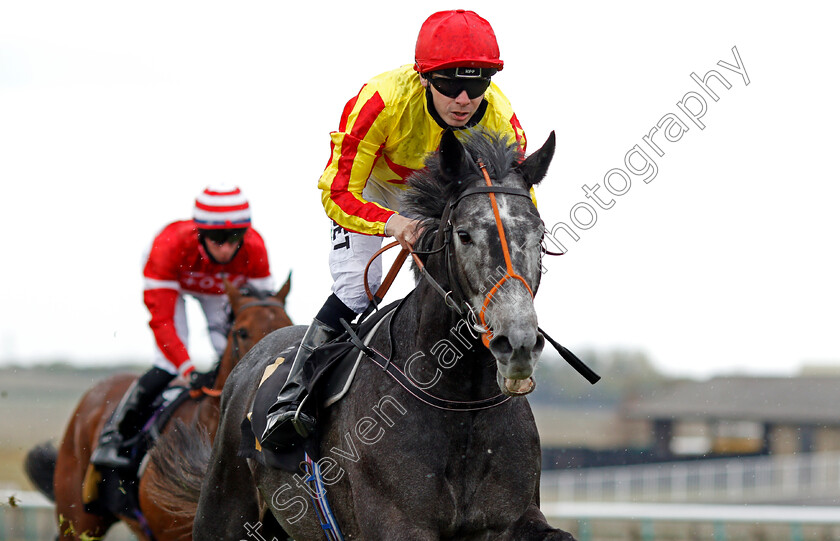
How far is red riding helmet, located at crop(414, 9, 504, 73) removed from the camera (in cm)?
372

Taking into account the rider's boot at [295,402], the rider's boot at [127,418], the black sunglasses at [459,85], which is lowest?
the rider's boot at [127,418]

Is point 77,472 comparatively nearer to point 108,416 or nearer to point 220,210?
point 108,416

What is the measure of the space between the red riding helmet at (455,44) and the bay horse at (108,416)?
2739 mm

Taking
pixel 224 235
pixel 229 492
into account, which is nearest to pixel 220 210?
pixel 224 235

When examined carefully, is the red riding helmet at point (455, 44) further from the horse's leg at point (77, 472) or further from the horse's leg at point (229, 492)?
the horse's leg at point (77, 472)

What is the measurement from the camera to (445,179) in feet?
11.3

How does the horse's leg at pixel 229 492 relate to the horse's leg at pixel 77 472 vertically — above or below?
above

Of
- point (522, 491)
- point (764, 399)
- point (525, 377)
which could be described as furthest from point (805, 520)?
point (764, 399)

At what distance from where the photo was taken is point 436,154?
3588mm

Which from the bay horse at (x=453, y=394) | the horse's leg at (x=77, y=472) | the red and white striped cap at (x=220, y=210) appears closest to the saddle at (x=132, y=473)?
the horse's leg at (x=77, y=472)

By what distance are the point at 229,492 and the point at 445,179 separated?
2.19 meters

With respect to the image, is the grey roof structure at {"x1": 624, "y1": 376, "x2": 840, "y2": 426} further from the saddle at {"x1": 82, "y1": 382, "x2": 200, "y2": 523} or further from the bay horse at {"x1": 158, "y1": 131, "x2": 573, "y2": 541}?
the bay horse at {"x1": 158, "y1": 131, "x2": 573, "y2": 541}

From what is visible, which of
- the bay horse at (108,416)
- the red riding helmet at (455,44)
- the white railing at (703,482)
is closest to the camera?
the red riding helmet at (455,44)

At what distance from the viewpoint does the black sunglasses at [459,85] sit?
378cm
